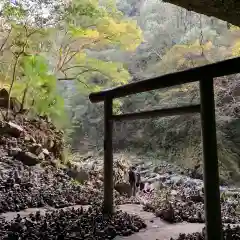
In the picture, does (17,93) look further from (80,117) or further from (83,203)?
(80,117)

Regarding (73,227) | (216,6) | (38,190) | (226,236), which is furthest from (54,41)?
(226,236)

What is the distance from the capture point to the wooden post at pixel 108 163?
3.63 metres

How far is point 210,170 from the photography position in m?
2.16

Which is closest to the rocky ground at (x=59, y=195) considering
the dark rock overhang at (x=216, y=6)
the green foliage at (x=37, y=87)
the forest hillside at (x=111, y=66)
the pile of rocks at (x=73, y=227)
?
the pile of rocks at (x=73, y=227)

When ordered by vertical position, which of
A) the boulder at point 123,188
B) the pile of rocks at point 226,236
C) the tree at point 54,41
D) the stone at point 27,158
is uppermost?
the tree at point 54,41

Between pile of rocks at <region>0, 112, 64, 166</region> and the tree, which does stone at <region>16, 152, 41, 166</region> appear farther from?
the tree

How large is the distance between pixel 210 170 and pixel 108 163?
5.72ft

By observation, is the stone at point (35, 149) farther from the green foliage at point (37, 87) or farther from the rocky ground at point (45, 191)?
the green foliage at point (37, 87)

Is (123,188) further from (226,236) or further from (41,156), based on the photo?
(226,236)

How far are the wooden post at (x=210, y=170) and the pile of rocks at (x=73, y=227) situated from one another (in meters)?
1.08

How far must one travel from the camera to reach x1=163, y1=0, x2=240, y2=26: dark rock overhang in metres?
2.18

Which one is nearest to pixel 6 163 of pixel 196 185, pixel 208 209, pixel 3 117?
pixel 3 117


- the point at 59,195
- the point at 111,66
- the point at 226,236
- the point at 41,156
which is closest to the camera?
the point at 226,236

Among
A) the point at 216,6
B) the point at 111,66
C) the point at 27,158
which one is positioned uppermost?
the point at 111,66
